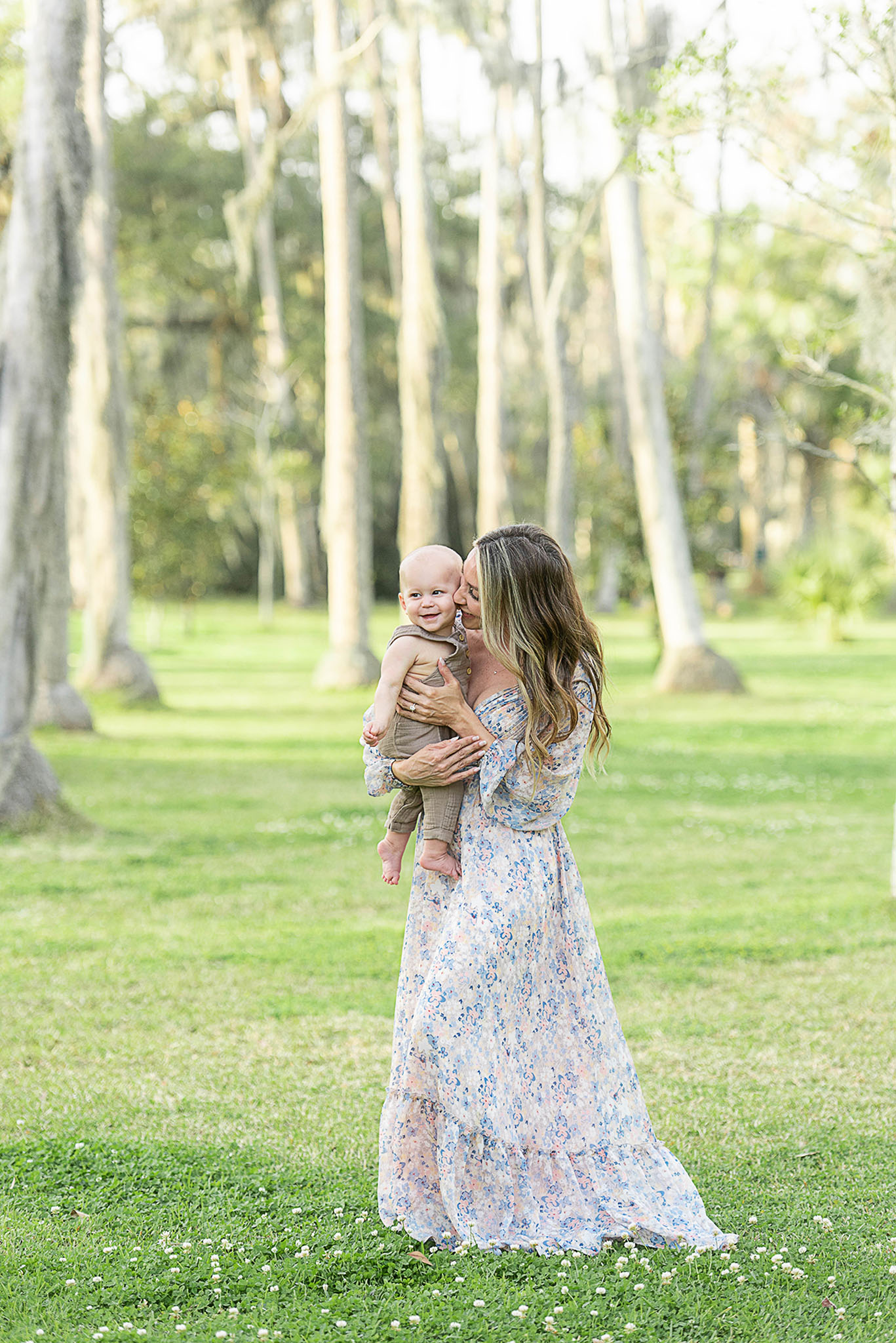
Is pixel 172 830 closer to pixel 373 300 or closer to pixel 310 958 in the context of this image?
pixel 310 958

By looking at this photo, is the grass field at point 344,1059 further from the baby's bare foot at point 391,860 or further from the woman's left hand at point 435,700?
the woman's left hand at point 435,700

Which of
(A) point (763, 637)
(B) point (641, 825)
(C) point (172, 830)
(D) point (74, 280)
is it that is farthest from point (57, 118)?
(A) point (763, 637)

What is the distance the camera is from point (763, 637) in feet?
91.7

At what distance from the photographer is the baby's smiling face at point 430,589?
3260 millimetres

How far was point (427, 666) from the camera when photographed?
3266 mm

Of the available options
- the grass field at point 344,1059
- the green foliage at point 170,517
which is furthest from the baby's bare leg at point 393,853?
the green foliage at point 170,517

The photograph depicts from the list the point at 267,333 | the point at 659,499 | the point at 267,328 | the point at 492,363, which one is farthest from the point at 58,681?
the point at 267,333

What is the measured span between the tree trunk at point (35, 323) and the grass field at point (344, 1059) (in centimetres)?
122

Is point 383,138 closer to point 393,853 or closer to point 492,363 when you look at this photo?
point 492,363

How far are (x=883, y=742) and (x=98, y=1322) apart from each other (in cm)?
1213

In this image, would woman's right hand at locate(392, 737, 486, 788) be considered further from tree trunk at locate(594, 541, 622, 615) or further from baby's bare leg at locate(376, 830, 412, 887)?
tree trunk at locate(594, 541, 622, 615)

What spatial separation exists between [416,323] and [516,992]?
51.1 ft

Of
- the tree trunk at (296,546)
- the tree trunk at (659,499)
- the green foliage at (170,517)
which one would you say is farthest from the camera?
the tree trunk at (296,546)

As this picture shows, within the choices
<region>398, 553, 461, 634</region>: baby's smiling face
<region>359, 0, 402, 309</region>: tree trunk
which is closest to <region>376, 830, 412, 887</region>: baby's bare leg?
<region>398, 553, 461, 634</region>: baby's smiling face
